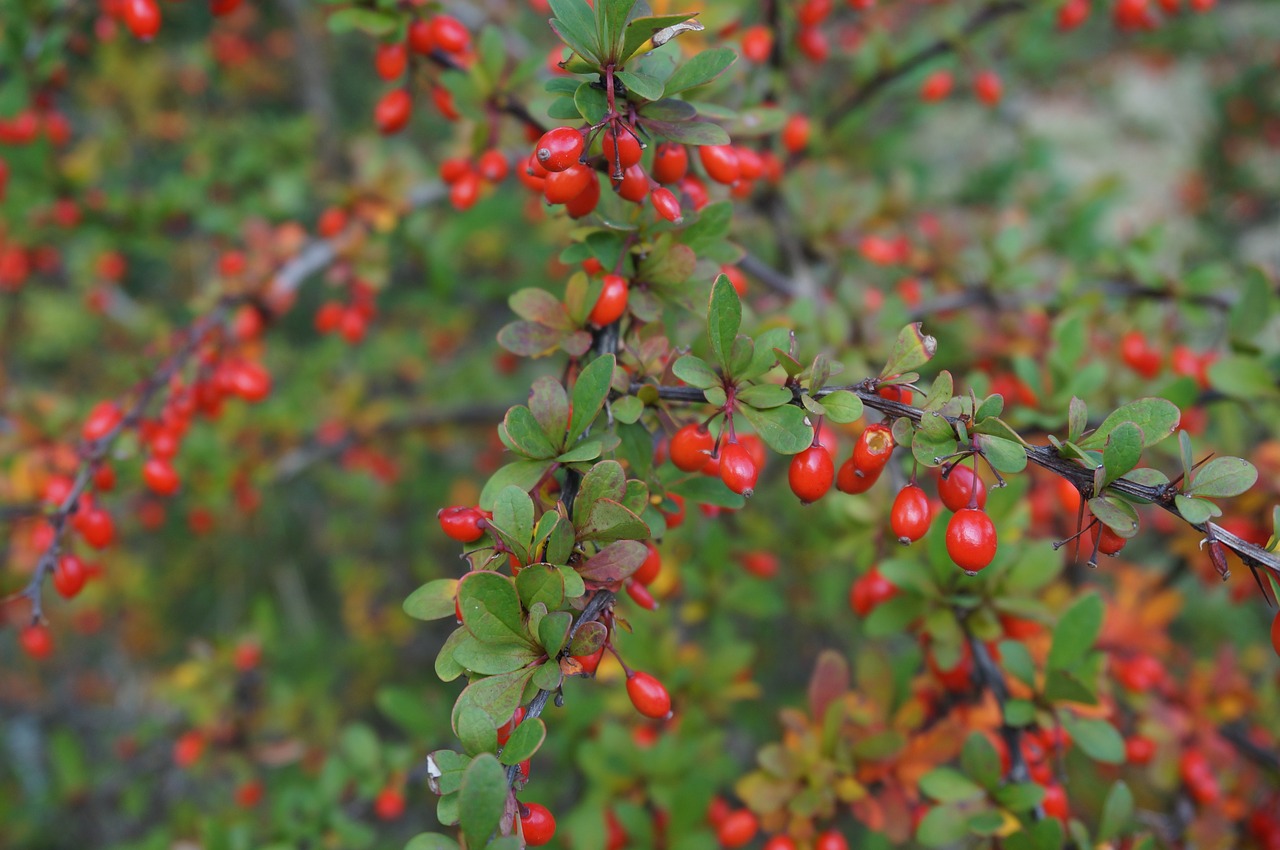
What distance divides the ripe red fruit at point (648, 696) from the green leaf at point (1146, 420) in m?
0.61

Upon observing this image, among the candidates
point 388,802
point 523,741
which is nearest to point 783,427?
point 523,741

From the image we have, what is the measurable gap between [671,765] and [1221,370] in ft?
4.50

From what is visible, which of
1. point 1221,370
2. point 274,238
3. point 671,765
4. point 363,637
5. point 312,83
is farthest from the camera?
point 312,83

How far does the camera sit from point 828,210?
220cm

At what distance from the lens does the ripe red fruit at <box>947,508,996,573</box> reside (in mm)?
957

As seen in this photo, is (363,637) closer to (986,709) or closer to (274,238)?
(274,238)

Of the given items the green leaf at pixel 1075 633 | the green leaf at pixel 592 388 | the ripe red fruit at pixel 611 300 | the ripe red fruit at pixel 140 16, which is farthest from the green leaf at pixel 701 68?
the ripe red fruit at pixel 140 16

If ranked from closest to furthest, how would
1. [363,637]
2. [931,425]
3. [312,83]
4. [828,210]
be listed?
[931,425] → [828,210] → [363,637] → [312,83]

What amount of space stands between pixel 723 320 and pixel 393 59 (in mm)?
946

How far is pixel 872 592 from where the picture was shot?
1.52 metres

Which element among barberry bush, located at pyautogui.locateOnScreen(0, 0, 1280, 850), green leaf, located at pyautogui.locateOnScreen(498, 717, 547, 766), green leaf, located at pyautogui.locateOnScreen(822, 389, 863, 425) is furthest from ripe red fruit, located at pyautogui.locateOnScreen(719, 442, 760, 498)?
green leaf, located at pyautogui.locateOnScreen(498, 717, 547, 766)

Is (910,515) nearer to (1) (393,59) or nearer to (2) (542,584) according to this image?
(2) (542,584)

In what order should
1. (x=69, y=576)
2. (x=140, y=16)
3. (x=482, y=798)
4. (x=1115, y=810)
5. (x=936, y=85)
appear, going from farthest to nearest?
1. (x=936, y=85)
2. (x=140, y=16)
3. (x=69, y=576)
4. (x=1115, y=810)
5. (x=482, y=798)

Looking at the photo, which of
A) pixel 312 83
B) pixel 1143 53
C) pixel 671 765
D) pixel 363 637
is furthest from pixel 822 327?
pixel 1143 53
